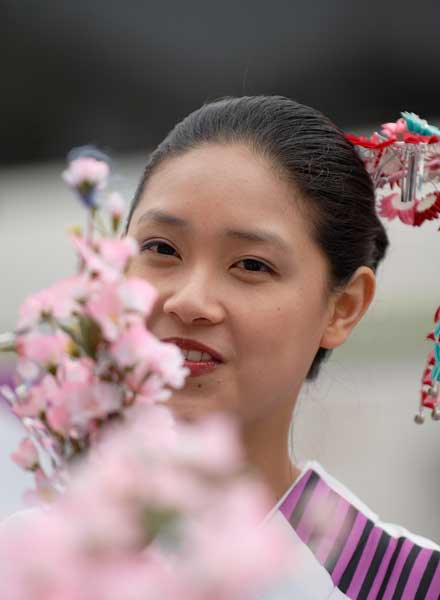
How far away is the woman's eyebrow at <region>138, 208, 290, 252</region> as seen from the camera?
1.12 m

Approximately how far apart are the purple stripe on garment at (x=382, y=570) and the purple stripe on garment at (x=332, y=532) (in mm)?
68

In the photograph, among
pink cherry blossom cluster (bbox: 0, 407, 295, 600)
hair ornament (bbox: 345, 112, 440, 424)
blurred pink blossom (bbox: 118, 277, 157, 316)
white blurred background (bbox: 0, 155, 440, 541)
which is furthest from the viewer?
white blurred background (bbox: 0, 155, 440, 541)

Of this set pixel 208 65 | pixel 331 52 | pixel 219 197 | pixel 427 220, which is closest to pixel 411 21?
pixel 331 52

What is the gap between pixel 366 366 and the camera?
3193 mm

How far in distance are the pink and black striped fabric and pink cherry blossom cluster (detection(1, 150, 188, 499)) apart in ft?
2.36

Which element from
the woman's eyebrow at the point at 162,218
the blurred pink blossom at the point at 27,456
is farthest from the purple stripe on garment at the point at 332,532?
the blurred pink blossom at the point at 27,456

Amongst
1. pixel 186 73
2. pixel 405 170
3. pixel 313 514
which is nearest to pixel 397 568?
pixel 313 514

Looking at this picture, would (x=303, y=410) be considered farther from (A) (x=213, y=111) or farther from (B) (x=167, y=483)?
(B) (x=167, y=483)

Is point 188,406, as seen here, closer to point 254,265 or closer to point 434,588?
point 254,265

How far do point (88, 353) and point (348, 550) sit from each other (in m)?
0.78

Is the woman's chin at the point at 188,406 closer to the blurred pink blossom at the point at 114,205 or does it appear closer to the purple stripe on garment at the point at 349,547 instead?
the purple stripe on garment at the point at 349,547

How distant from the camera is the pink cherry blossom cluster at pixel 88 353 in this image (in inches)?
23.4

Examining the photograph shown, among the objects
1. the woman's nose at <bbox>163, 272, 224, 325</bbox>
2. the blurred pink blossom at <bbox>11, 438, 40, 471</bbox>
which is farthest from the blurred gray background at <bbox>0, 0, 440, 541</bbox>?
the blurred pink blossom at <bbox>11, 438, 40, 471</bbox>

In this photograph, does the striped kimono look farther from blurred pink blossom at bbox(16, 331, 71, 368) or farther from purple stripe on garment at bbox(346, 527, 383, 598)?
blurred pink blossom at bbox(16, 331, 71, 368)
